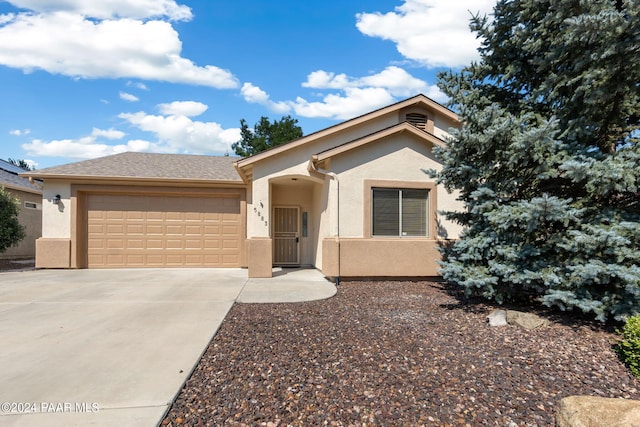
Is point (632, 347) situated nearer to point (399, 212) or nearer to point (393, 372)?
point (393, 372)

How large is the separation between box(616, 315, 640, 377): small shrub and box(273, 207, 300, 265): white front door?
9670 mm

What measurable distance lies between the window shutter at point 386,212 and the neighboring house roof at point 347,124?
262 cm

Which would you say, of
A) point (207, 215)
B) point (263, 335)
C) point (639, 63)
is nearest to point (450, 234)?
point (639, 63)

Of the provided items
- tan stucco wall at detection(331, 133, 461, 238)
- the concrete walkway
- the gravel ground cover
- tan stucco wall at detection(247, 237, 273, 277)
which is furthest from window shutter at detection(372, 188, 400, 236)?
the gravel ground cover

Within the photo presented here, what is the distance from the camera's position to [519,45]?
5953 millimetres

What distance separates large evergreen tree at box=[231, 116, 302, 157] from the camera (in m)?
30.8

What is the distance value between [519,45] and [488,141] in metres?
2.06

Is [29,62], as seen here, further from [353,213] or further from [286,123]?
[286,123]

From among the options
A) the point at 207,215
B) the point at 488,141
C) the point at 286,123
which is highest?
the point at 286,123

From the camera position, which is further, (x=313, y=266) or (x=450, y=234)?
(x=313, y=266)

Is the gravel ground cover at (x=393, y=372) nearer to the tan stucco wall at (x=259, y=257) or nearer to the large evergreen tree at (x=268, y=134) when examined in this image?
the tan stucco wall at (x=259, y=257)

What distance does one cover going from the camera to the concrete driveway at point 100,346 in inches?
115

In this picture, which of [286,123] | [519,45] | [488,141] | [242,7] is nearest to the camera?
[488,141]

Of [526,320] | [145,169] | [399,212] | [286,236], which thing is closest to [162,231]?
[145,169]
